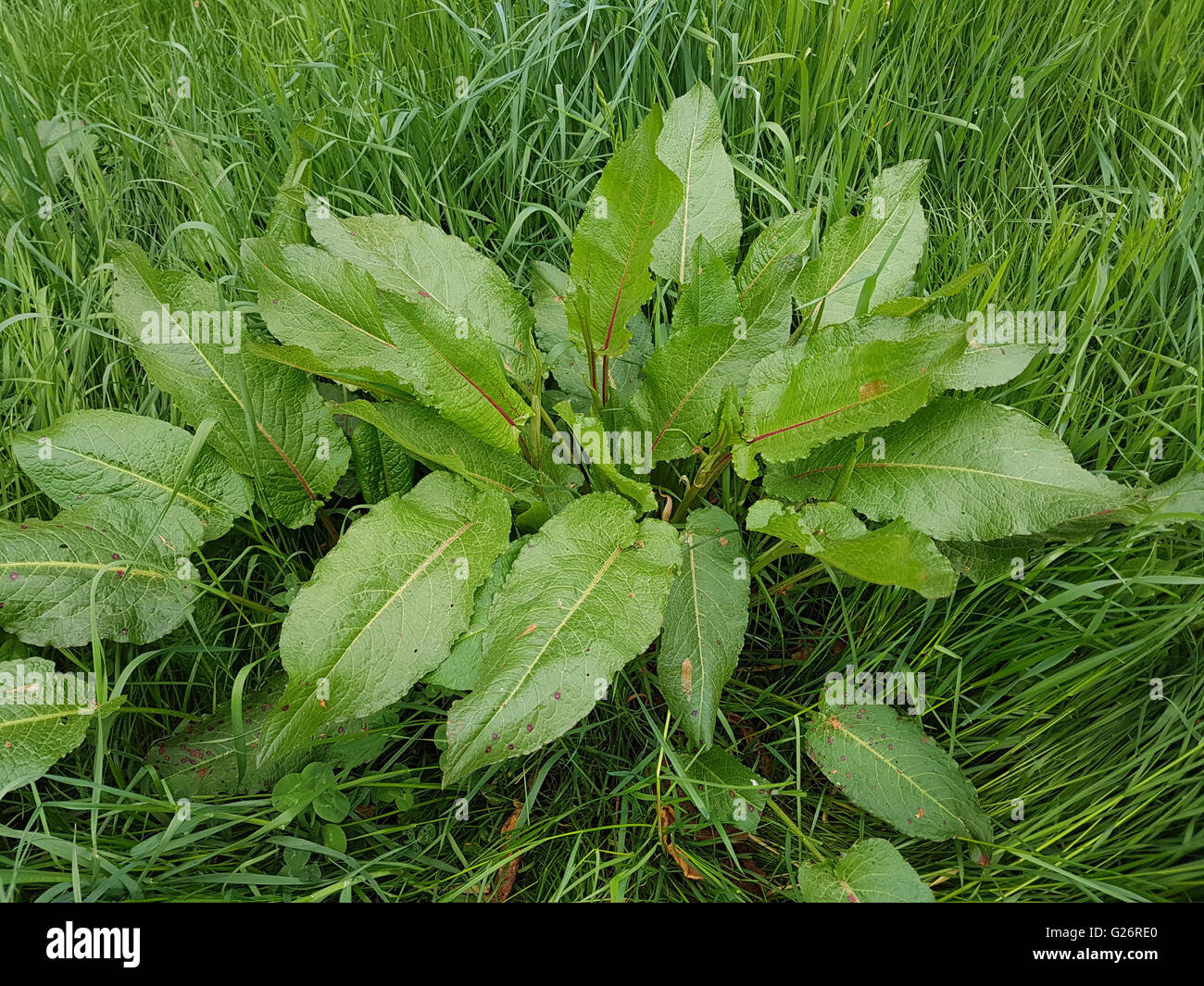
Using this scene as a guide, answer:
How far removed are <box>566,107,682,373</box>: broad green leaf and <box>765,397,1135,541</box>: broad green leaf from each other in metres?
0.43

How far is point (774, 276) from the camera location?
5.04 feet

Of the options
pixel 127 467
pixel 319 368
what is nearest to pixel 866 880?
pixel 319 368

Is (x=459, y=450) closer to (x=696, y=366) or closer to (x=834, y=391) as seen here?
(x=696, y=366)

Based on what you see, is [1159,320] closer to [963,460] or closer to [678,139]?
[963,460]

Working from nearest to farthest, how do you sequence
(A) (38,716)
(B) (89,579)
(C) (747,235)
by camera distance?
(A) (38,716)
(B) (89,579)
(C) (747,235)

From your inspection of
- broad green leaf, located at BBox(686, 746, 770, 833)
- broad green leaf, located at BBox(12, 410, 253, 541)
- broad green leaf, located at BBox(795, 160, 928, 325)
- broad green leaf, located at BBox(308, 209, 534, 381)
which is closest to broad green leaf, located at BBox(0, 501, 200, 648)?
broad green leaf, located at BBox(12, 410, 253, 541)

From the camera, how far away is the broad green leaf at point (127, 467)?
153 cm

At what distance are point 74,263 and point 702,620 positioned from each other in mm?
1652

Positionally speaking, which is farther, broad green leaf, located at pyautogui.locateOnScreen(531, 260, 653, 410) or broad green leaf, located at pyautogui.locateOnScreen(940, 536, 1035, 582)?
broad green leaf, located at pyautogui.locateOnScreen(531, 260, 653, 410)

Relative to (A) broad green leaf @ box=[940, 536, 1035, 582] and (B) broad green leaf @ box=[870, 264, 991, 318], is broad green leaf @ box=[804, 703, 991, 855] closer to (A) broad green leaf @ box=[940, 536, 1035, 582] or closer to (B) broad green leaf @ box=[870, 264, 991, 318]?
(A) broad green leaf @ box=[940, 536, 1035, 582]

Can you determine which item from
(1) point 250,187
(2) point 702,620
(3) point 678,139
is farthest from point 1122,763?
(1) point 250,187

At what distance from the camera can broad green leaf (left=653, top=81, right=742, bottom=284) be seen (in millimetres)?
1669

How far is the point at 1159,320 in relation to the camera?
1705 millimetres

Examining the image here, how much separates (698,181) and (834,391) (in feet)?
2.01
